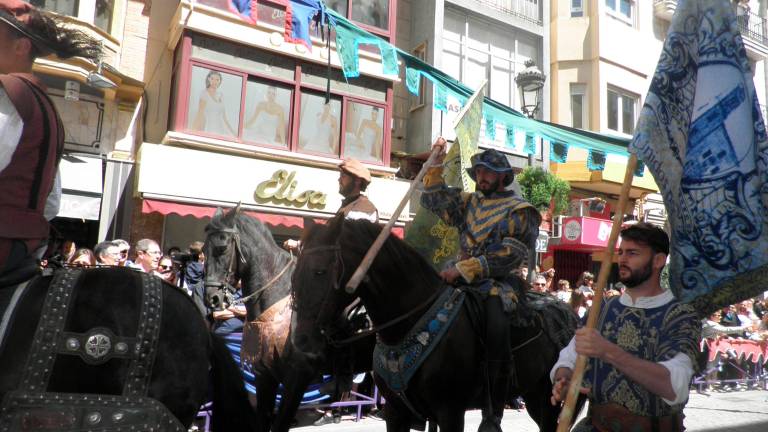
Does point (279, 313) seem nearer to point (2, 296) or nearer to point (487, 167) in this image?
point (487, 167)

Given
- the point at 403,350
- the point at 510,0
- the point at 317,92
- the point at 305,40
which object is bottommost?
the point at 403,350

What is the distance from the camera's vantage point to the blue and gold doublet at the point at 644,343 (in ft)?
8.84

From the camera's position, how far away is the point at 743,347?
13398 millimetres

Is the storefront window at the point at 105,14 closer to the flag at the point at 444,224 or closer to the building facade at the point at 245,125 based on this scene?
the building facade at the point at 245,125

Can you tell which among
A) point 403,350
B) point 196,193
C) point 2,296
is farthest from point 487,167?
point 196,193

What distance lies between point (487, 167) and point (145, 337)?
114 inches

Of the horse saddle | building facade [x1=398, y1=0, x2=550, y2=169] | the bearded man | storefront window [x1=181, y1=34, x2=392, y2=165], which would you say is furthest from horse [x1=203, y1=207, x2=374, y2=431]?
building facade [x1=398, y1=0, x2=550, y2=169]

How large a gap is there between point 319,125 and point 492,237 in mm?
11302

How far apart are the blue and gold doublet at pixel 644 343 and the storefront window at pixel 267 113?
12189 mm

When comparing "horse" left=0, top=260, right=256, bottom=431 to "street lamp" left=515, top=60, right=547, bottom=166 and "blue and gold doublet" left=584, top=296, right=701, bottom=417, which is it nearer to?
"blue and gold doublet" left=584, top=296, right=701, bottom=417

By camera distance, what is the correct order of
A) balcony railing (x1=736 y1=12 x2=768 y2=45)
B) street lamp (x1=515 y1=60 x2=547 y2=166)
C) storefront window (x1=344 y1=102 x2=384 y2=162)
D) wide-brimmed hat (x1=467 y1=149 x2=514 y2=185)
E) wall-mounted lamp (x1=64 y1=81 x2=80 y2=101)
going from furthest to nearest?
balcony railing (x1=736 y1=12 x2=768 y2=45), storefront window (x1=344 y1=102 x2=384 y2=162), wall-mounted lamp (x1=64 y1=81 x2=80 y2=101), street lamp (x1=515 y1=60 x2=547 y2=166), wide-brimmed hat (x1=467 y1=149 x2=514 y2=185)

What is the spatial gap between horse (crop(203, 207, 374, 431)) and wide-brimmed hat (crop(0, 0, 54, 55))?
291cm

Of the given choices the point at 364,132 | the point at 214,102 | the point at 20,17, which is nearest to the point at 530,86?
the point at 364,132

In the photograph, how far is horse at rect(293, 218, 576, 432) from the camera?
3.35m
